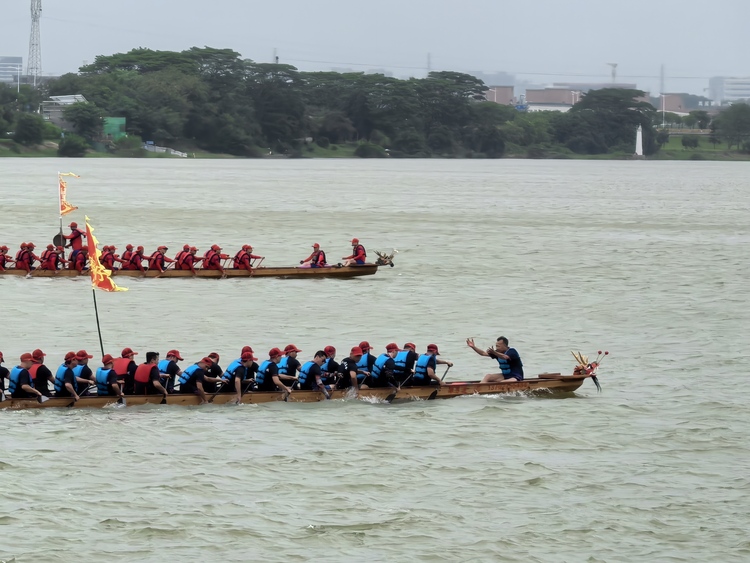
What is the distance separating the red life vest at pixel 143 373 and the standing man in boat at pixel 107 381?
0.38 metres

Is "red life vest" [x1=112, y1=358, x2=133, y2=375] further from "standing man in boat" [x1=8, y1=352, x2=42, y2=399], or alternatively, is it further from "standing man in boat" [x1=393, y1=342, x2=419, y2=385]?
"standing man in boat" [x1=393, y1=342, x2=419, y2=385]

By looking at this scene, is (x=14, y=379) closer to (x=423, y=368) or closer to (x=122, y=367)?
(x=122, y=367)

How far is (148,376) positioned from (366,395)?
4209 millimetres

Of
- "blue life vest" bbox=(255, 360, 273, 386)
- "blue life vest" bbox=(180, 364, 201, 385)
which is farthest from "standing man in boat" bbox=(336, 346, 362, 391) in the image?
"blue life vest" bbox=(180, 364, 201, 385)

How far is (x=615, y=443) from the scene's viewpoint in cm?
2295

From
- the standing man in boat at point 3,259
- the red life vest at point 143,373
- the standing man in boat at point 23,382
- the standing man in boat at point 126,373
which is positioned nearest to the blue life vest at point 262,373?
the red life vest at point 143,373

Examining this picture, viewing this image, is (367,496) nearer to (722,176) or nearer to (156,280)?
(156,280)

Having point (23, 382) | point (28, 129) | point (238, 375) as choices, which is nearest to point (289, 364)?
point (238, 375)

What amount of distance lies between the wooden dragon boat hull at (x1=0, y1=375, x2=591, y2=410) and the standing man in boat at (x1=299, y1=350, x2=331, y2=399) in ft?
0.36

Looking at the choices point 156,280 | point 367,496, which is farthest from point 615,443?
A: point 156,280

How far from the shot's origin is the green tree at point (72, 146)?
483 feet

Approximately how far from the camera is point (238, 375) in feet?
80.1

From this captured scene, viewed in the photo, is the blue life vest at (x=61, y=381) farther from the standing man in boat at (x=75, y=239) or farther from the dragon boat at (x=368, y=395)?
the standing man in boat at (x=75, y=239)

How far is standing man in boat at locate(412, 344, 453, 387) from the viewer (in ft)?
82.6
